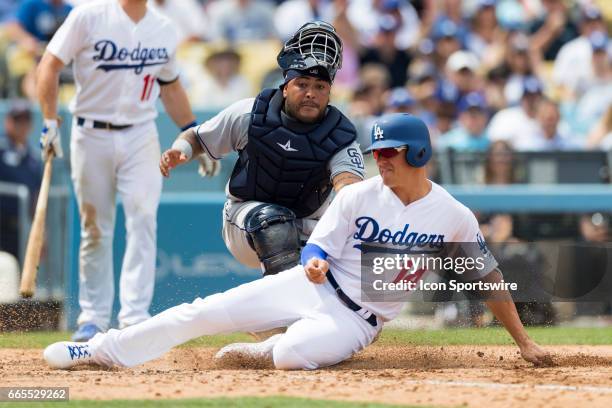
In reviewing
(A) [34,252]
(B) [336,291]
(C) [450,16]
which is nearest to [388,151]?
(B) [336,291]

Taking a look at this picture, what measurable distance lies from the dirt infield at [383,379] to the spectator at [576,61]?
22.7 ft

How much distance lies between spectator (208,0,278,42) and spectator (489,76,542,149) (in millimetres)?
3257

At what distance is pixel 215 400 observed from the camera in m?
4.75

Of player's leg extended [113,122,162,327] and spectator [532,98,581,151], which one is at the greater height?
spectator [532,98,581,151]

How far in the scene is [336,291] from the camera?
225 inches

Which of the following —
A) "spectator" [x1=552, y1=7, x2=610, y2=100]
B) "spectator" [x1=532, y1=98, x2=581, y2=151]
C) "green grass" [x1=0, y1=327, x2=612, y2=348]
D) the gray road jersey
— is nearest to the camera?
the gray road jersey

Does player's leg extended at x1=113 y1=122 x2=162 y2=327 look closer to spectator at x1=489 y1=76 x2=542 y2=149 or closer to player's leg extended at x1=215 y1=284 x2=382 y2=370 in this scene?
player's leg extended at x1=215 y1=284 x2=382 y2=370

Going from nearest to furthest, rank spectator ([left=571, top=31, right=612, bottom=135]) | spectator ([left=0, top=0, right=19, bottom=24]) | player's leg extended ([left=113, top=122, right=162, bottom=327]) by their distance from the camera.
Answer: player's leg extended ([left=113, top=122, right=162, bottom=327]) < spectator ([left=571, top=31, right=612, bottom=135]) < spectator ([left=0, top=0, right=19, bottom=24])

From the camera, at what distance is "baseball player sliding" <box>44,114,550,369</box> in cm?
558

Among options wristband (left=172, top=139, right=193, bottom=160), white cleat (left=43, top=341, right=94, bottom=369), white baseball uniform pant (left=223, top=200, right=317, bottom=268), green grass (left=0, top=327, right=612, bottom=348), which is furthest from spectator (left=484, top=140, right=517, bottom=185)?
white cleat (left=43, top=341, right=94, bottom=369)

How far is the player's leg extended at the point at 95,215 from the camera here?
7820 mm

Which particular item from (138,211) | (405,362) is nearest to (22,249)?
(138,211)

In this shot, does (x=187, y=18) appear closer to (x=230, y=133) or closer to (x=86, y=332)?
(x=86, y=332)

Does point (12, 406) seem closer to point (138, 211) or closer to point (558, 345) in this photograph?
point (138, 211)
